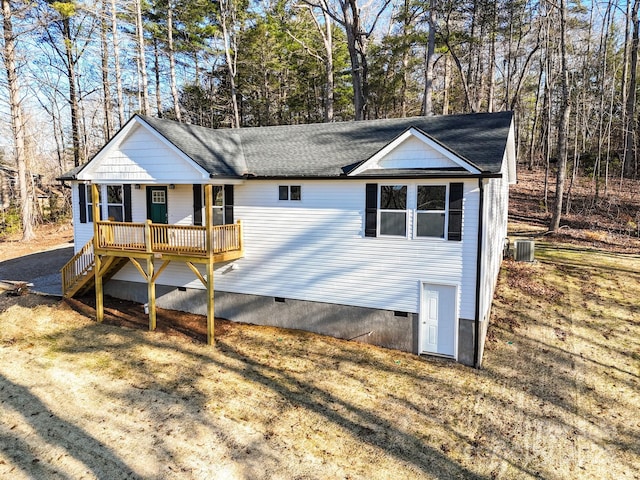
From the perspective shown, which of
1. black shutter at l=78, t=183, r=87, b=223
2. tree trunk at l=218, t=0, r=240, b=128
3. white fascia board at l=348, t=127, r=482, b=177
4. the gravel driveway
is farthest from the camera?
tree trunk at l=218, t=0, r=240, b=128

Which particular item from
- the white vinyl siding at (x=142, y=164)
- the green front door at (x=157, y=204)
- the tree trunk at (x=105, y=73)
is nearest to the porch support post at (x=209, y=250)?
the white vinyl siding at (x=142, y=164)

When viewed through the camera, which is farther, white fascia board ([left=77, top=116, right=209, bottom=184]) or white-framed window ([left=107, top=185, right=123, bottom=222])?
white-framed window ([left=107, top=185, right=123, bottom=222])

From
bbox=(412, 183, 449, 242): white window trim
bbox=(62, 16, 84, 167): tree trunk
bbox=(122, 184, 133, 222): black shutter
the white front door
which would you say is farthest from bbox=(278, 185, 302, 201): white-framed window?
bbox=(62, 16, 84, 167): tree trunk

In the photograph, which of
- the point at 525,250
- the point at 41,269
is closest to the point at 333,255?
the point at 525,250

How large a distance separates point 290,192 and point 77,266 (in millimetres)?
8751

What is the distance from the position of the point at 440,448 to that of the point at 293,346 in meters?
5.23

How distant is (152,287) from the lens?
13156 millimetres

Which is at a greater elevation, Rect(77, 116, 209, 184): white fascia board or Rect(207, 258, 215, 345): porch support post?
Rect(77, 116, 209, 184): white fascia board

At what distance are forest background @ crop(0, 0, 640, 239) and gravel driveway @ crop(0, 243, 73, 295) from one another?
5222 millimetres

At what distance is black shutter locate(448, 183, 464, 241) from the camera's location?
10.5 meters

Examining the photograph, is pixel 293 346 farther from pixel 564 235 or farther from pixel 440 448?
pixel 564 235

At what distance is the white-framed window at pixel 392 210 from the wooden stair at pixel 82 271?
9075 millimetres

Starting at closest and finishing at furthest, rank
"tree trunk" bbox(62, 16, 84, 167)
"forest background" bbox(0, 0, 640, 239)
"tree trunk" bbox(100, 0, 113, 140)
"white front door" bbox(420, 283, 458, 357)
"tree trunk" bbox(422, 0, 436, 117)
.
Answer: "white front door" bbox(420, 283, 458, 357), "tree trunk" bbox(422, 0, 436, 117), "forest background" bbox(0, 0, 640, 239), "tree trunk" bbox(100, 0, 113, 140), "tree trunk" bbox(62, 16, 84, 167)

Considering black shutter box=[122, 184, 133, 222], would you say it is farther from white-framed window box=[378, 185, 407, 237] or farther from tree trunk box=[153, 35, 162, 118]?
tree trunk box=[153, 35, 162, 118]
